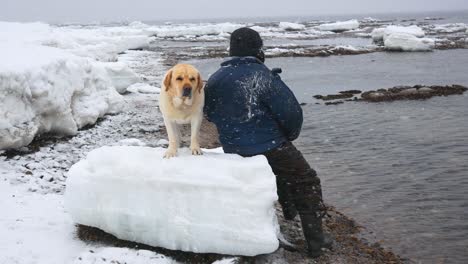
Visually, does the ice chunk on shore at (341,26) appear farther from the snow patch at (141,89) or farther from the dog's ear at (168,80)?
the dog's ear at (168,80)

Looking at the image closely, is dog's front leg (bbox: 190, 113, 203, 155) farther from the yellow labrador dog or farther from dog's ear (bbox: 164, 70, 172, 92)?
dog's ear (bbox: 164, 70, 172, 92)

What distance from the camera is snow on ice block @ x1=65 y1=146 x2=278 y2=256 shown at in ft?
12.0

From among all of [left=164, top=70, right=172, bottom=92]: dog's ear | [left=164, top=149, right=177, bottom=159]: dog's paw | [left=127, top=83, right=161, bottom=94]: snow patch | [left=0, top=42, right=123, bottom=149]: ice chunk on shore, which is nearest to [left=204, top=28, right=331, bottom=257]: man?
[left=164, top=70, right=172, bottom=92]: dog's ear

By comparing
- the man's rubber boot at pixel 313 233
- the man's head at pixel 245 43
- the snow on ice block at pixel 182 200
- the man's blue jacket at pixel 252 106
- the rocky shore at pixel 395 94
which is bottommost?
the rocky shore at pixel 395 94

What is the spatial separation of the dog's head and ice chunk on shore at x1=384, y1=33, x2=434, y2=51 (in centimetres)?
3344

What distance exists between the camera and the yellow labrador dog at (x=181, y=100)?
380 cm

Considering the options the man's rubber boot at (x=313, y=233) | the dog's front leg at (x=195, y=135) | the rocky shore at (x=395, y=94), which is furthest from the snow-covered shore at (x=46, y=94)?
the rocky shore at (x=395, y=94)

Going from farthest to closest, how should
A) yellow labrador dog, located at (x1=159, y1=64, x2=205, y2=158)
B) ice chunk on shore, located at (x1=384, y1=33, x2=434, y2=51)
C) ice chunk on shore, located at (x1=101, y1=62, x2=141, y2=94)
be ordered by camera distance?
ice chunk on shore, located at (x1=384, y1=33, x2=434, y2=51), ice chunk on shore, located at (x1=101, y1=62, x2=141, y2=94), yellow labrador dog, located at (x1=159, y1=64, x2=205, y2=158)

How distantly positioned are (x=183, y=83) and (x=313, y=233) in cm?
188

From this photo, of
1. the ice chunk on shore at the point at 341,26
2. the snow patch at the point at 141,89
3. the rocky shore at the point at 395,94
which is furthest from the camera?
the ice chunk on shore at the point at 341,26

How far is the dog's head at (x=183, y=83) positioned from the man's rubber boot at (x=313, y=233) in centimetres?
159

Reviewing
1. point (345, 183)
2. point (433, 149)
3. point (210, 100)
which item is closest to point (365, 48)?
point (433, 149)

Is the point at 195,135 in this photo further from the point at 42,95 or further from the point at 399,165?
the point at 399,165

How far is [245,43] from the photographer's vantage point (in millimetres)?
3889
